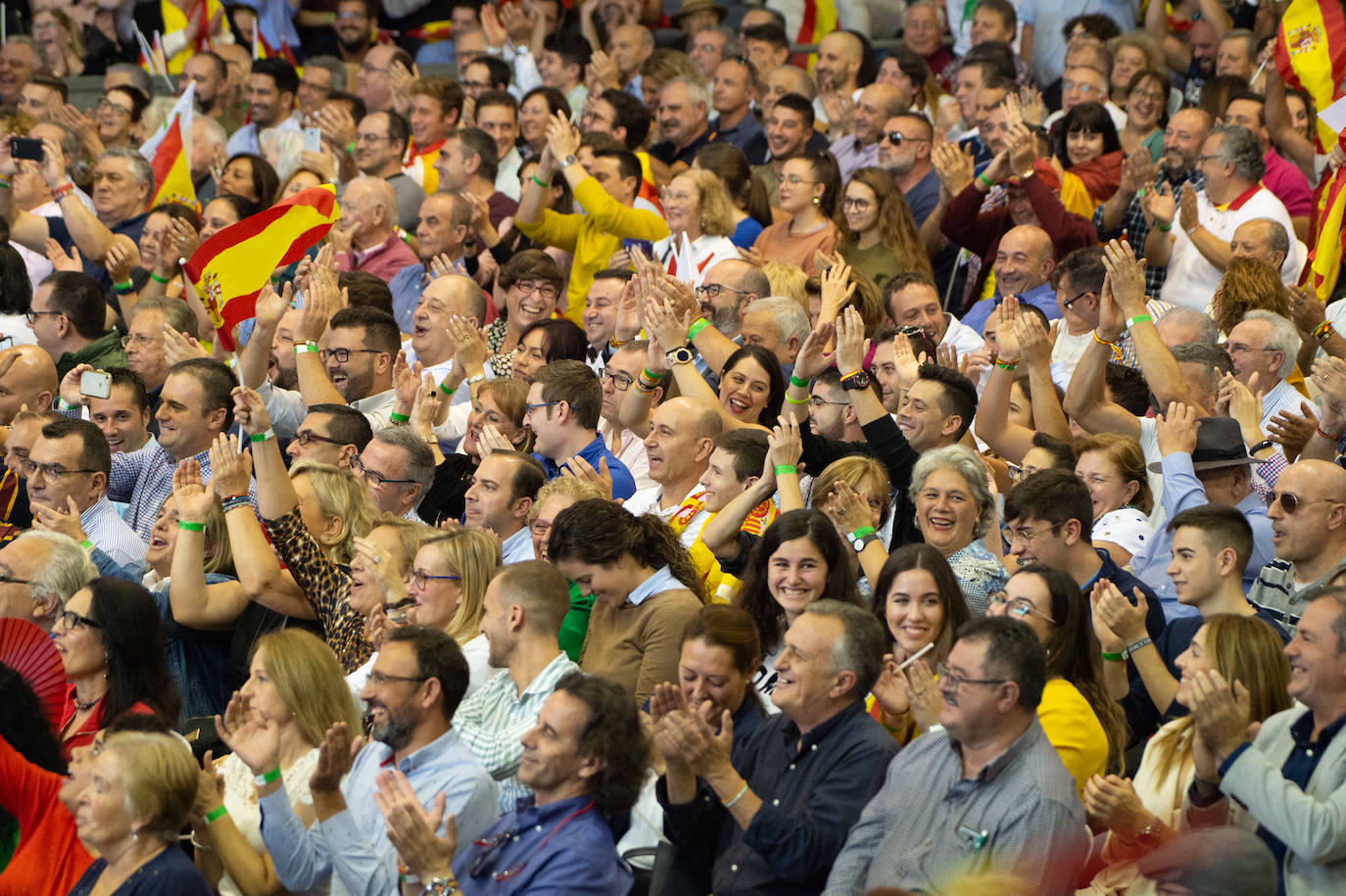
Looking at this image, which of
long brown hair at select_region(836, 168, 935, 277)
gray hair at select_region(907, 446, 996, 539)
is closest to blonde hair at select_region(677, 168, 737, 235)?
long brown hair at select_region(836, 168, 935, 277)

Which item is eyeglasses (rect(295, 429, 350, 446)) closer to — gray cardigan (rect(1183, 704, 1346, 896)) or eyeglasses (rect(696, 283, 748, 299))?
eyeglasses (rect(696, 283, 748, 299))

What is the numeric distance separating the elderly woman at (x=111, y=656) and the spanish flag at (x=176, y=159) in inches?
209

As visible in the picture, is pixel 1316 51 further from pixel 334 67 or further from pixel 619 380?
pixel 334 67

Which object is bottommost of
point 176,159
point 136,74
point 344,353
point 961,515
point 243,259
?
point 136,74

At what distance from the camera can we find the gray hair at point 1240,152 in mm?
7945

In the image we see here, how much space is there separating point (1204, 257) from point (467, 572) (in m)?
4.00

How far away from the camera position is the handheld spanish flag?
7414 mm

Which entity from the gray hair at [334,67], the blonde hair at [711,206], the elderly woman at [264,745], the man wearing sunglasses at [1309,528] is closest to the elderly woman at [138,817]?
the elderly woman at [264,745]

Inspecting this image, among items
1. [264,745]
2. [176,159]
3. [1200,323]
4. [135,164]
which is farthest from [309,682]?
[176,159]

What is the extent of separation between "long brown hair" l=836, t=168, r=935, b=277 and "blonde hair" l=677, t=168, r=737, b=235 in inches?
24.0

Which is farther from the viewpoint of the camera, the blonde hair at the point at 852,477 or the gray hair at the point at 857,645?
the blonde hair at the point at 852,477

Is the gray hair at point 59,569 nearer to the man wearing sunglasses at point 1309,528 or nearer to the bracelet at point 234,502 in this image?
the bracelet at point 234,502

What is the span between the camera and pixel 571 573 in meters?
5.21

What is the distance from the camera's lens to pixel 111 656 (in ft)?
16.7
